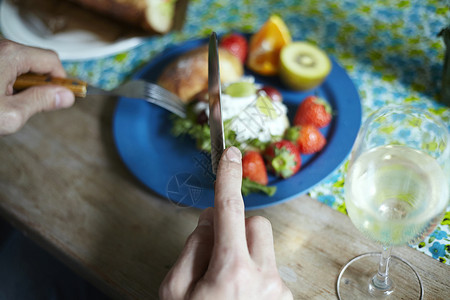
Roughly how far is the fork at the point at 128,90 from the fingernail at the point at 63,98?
17 millimetres

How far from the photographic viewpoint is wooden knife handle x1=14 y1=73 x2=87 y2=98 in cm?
89

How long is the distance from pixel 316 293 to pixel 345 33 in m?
0.85

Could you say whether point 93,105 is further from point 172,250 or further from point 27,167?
point 172,250

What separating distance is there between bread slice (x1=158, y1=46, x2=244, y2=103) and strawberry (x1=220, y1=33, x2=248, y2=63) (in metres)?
0.04

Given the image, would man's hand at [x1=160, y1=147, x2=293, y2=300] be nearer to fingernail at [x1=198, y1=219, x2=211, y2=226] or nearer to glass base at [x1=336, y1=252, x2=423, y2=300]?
fingernail at [x1=198, y1=219, x2=211, y2=226]

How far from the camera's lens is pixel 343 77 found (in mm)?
1093

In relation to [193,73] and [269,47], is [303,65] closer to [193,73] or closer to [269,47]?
[269,47]

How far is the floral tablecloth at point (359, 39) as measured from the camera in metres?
1.07

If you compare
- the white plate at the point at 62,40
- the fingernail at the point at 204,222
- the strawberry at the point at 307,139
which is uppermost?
the fingernail at the point at 204,222

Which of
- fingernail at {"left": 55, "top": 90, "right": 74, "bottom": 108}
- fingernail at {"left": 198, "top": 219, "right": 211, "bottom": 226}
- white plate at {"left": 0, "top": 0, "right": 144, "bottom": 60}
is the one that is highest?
fingernail at {"left": 198, "top": 219, "right": 211, "bottom": 226}

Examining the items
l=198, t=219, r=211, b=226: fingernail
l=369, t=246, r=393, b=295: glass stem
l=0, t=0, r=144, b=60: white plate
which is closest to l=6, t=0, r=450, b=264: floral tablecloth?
l=0, t=0, r=144, b=60: white plate

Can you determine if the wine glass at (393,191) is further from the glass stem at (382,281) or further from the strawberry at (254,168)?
the strawberry at (254,168)

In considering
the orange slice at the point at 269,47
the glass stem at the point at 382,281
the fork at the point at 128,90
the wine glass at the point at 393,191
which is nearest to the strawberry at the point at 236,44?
the orange slice at the point at 269,47

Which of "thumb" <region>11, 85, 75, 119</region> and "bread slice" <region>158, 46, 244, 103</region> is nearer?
"thumb" <region>11, 85, 75, 119</region>
